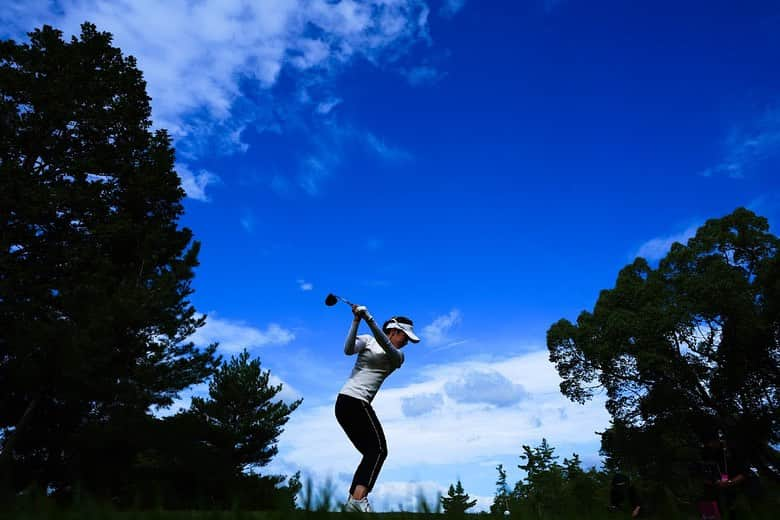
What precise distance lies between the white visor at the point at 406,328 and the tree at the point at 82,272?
1394cm

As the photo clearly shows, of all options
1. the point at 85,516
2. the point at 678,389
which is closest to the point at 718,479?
the point at 85,516

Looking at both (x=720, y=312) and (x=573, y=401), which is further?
(x=573, y=401)

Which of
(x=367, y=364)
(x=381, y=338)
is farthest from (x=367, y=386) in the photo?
(x=381, y=338)

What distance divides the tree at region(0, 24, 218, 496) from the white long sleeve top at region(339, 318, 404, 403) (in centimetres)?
1369

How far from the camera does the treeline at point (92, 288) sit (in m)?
18.2

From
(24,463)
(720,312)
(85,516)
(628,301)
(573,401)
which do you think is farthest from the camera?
(573,401)

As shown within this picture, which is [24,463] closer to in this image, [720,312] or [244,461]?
[244,461]

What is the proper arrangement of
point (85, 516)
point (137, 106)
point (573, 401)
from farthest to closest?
point (573, 401)
point (137, 106)
point (85, 516)

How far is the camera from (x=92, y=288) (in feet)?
60.5

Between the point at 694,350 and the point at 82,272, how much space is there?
2607cm

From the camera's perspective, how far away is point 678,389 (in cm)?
2664

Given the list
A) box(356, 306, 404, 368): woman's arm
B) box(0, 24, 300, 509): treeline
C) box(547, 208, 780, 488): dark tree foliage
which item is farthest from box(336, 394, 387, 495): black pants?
box(547, 208, 780, 488): dark tree foliage

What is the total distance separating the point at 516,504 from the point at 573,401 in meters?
27.6

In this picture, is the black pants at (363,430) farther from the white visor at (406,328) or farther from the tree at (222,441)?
the tree at (222,441)
